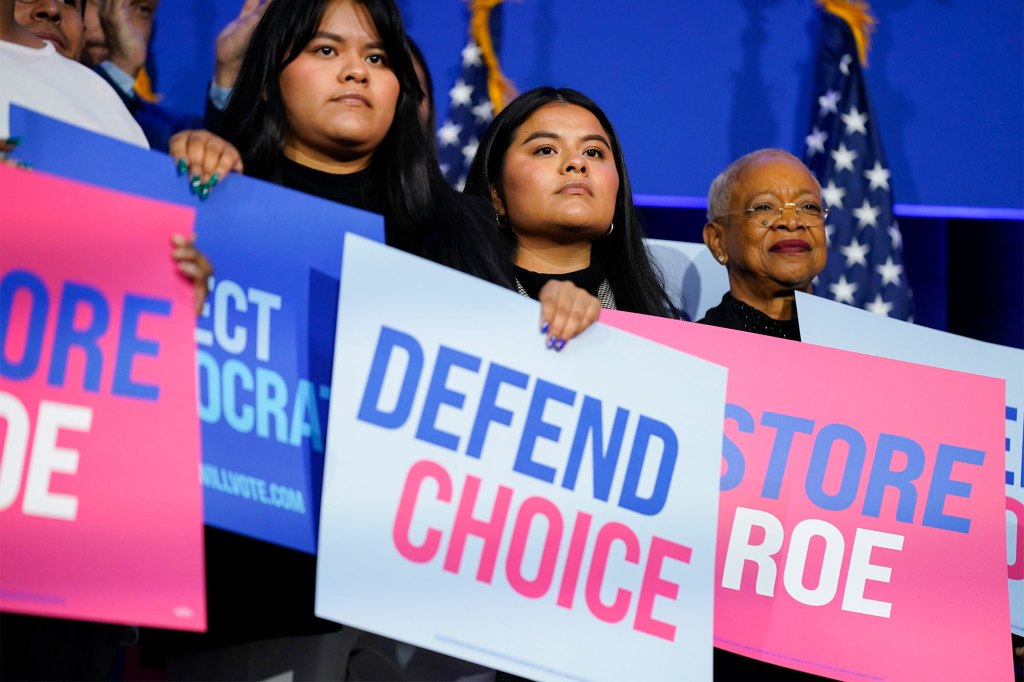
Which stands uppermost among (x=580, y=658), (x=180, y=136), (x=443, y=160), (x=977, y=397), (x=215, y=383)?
(x=443, y=160)

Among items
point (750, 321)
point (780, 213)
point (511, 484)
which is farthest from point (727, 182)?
point (511, 484)

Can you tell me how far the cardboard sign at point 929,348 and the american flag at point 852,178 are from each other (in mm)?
1674

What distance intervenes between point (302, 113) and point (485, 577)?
849mm

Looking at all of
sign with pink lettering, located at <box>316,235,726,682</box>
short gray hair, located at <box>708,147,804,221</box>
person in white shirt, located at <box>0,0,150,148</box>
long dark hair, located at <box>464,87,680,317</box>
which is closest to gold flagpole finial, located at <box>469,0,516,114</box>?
short gray hair, located at <box>708,147,804,221</box>

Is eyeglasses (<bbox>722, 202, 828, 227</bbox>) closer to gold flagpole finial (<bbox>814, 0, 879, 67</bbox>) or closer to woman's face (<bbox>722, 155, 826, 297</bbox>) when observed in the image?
woman's face (<bbox>722, 155, 826, 297</bbox>)

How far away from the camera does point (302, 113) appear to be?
2.04 meters

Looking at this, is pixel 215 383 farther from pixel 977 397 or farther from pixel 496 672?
pixel 977 397

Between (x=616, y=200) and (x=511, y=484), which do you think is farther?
(x=616, y=200)

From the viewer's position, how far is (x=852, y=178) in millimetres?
4188

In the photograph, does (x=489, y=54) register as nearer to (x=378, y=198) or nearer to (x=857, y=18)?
(x=857, y=18)

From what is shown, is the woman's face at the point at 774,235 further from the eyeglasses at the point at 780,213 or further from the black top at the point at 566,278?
the black top at the point at 566,278

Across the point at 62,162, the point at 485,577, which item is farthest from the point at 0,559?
the point at 485,577

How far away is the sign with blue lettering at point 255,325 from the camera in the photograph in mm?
1723

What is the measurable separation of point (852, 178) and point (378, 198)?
2.56 meters
